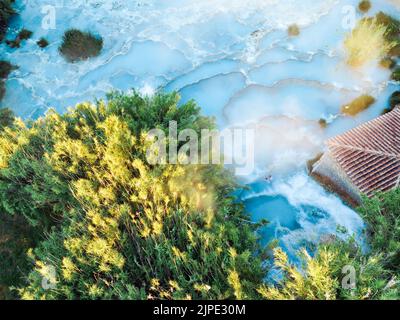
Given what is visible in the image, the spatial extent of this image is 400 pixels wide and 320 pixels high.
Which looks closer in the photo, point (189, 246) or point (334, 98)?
point (189, 246)

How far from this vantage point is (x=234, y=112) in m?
20.4

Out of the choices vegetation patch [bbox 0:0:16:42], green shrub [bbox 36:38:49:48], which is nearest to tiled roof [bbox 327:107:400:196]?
green shrub [bbox 36:38:49:48]

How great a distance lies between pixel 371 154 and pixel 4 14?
2457 centimetres

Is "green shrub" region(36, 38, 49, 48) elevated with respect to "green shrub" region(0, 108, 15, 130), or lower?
elevated

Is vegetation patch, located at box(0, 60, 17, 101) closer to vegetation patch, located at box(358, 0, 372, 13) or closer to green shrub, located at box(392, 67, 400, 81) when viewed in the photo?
vegetation patch, located at box(358, 0, 372, 13)

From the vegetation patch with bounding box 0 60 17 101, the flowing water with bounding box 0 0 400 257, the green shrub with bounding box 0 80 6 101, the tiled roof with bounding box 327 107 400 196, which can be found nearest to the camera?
the tiled roof with bounding box 327 107 400 196

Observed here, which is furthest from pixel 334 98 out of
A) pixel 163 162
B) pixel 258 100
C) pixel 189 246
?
pixel 189 246

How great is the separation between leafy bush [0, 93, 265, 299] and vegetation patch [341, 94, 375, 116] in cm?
892

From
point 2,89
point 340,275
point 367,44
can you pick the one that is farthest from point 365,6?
point 2,89

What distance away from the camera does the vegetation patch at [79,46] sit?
2317 cm

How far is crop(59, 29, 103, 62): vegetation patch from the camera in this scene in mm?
23172

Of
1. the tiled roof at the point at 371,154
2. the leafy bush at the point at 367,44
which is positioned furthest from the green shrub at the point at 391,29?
the tiled roof at the point at 371,154
